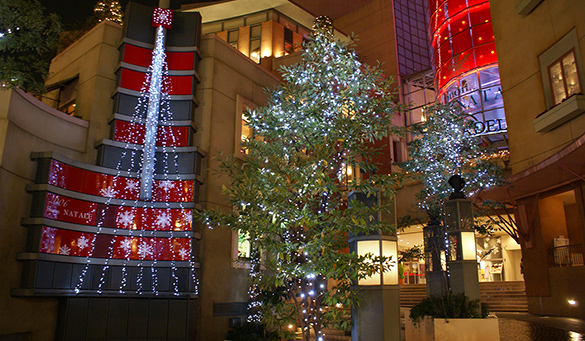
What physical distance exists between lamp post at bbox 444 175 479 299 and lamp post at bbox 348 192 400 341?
3.00 m

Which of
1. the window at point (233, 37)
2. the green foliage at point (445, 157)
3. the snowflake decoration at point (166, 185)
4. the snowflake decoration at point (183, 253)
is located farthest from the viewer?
the window at point (233, 37)

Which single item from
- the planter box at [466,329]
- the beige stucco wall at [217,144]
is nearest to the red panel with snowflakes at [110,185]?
the beige stucco wall at [217,144]

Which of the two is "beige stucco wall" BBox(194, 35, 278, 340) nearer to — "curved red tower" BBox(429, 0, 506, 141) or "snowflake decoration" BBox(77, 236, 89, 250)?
"snowflake decoration" BBox(77, 236, 89, 250)

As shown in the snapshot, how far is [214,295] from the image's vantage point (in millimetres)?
13625

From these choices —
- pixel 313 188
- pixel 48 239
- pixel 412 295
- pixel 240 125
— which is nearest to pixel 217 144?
pixel 240 125

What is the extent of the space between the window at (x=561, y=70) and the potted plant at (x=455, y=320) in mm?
9333

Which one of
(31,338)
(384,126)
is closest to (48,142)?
(31,338)

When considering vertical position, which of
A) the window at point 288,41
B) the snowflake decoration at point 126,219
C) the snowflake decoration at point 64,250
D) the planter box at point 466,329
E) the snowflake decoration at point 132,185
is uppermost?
the window at point 288,41

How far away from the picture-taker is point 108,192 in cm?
1284

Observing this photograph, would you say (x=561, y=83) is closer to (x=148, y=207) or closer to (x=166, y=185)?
(x=166, y=185)

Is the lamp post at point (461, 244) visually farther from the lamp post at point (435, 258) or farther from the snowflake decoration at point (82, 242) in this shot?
the snowflake decoration at point (82, 242)

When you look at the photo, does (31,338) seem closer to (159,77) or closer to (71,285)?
(71,285)

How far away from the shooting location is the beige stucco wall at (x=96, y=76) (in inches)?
544

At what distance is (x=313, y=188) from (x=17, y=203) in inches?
314
